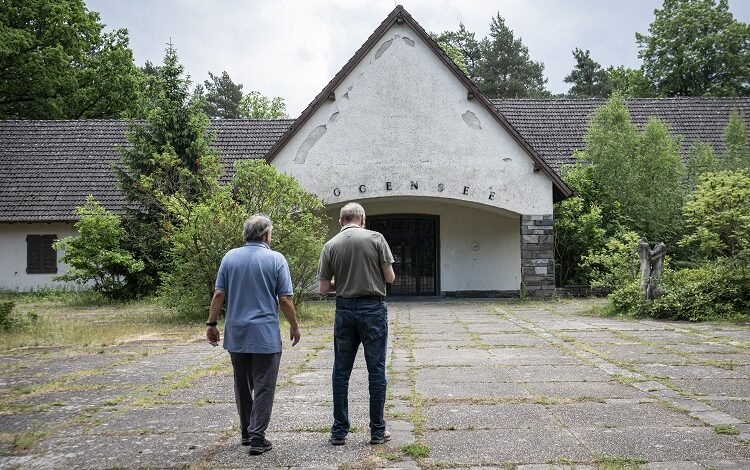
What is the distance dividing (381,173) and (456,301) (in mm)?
4076

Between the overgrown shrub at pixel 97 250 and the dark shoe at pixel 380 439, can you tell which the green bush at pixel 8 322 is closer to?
the overgrown shrub at pixel 97 250

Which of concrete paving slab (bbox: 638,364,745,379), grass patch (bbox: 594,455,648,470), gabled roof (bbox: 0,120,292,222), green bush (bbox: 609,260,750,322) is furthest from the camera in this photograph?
gabled roof (bbox: 0,120,292,222)

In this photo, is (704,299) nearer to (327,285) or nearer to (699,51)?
(327,285)

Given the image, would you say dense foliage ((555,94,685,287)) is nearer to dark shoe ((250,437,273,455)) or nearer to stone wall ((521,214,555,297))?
stone wall ((521,214,555,297))

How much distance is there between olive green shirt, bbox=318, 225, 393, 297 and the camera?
18.1 feet

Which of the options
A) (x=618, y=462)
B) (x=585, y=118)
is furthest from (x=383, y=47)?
(x=618, y=462)

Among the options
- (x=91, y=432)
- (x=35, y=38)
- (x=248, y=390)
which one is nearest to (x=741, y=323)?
(x=248, y=390)

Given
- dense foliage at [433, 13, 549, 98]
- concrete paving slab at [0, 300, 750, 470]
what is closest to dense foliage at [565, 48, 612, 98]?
dense foliage at [433, 13, 549, 98]

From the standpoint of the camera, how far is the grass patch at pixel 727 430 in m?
5.34

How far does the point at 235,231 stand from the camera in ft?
43.8

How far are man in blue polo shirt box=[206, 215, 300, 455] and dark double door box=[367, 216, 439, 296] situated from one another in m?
16.6

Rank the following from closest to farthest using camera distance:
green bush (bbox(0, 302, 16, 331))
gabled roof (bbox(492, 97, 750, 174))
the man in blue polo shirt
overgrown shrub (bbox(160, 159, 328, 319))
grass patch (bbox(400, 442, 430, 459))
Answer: grass patch (bbox(400, 442, 430, 459)) → the man in blue polo shirt → green bush (bbox(0, 302, 16, 331)) → overgrown shrub (bbox(160, 159, 328, 319)) → gabled roof (bbox(492, 97, 750, 174))

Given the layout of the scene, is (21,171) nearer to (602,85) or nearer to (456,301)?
(456,301)

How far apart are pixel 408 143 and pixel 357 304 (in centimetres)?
1435
